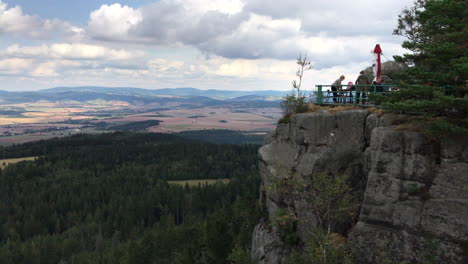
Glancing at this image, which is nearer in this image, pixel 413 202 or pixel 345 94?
pixel 413 202

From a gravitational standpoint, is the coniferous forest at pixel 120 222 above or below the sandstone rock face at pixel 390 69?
below

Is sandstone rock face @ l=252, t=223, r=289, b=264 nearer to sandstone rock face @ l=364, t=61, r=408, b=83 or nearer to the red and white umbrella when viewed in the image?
the red and white umbrella

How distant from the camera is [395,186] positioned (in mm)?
25188

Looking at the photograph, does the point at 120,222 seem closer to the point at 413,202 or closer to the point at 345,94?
the point at 345,94

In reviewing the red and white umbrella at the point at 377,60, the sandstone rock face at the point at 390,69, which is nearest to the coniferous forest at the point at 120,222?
the sandstone rock face at the point at 390,69

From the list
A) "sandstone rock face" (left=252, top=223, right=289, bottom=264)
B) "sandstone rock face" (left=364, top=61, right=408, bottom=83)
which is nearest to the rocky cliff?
"sandstone rock face" (left=252, top=223, right=289, bottom=264)

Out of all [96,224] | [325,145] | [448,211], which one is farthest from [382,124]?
[96,224]

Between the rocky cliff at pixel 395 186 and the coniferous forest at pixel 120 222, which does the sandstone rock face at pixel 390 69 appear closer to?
the rocky cliff at pixel 395 186

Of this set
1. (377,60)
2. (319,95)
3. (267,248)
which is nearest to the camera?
(377,60)

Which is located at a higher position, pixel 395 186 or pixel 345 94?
pixel 345 94

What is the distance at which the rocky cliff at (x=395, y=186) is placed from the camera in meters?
22.6

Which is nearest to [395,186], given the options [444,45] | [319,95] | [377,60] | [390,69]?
[444,45]

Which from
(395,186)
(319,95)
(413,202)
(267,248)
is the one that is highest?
(319,95)

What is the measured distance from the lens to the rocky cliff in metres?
22.6
